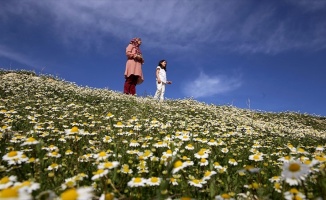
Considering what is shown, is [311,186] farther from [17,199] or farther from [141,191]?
[17,199]

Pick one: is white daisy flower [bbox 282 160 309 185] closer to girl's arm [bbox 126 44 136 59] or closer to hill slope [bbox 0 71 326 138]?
hill slope [bbox 0 71 326 138]

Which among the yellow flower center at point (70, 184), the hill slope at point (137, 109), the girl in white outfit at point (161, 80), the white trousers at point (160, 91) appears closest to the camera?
the yellow flower center at point (70, 184)

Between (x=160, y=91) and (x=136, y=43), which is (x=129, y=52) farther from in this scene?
(x=160, y=91)

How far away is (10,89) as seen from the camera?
16.0m

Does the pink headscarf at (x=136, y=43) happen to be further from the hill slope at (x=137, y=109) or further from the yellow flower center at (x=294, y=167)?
the yellow flower center at (x=294, y=167)

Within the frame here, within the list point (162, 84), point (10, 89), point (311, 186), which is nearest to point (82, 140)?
point (311, 186)

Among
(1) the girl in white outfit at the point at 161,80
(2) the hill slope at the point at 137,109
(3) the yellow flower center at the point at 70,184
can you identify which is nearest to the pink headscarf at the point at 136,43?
(1) the girl in white outfit at the point at 161,80

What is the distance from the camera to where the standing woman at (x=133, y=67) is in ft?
68.6

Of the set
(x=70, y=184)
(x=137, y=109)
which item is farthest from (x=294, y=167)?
(x=137, y=109)

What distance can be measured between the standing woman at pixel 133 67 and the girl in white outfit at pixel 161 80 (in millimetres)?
1208

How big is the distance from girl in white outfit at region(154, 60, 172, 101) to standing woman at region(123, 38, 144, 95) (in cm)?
121

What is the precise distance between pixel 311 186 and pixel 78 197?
3.09 meters

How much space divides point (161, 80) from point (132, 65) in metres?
2.16

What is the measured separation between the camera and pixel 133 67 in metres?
21.0
